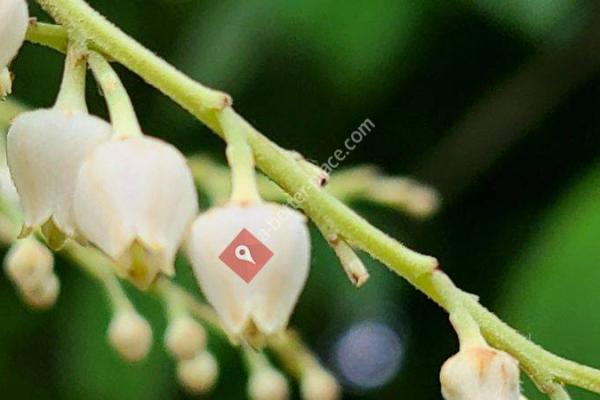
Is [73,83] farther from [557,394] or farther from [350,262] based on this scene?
[557,394]

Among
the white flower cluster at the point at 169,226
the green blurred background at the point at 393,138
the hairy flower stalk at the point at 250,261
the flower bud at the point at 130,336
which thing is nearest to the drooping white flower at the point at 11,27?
the white flower cluster at the point at 169,226

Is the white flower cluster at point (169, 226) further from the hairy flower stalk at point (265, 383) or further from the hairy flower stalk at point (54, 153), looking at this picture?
the hairy flower stalk at point (265, 383)

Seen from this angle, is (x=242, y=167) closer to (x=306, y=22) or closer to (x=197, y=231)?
(x=197, y=231)

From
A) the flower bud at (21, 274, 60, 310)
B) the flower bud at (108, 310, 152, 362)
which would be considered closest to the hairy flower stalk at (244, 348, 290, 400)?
the flower bud at (108, 310, 152, 362)

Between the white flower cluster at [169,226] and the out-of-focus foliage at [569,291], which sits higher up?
the white flower cluster at [169,226]

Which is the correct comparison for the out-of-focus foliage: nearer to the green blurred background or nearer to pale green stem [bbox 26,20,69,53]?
the green blurred background

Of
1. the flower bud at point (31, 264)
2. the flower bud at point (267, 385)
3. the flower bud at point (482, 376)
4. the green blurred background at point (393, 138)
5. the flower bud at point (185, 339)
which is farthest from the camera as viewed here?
the green blurred background at point (393, 138)
